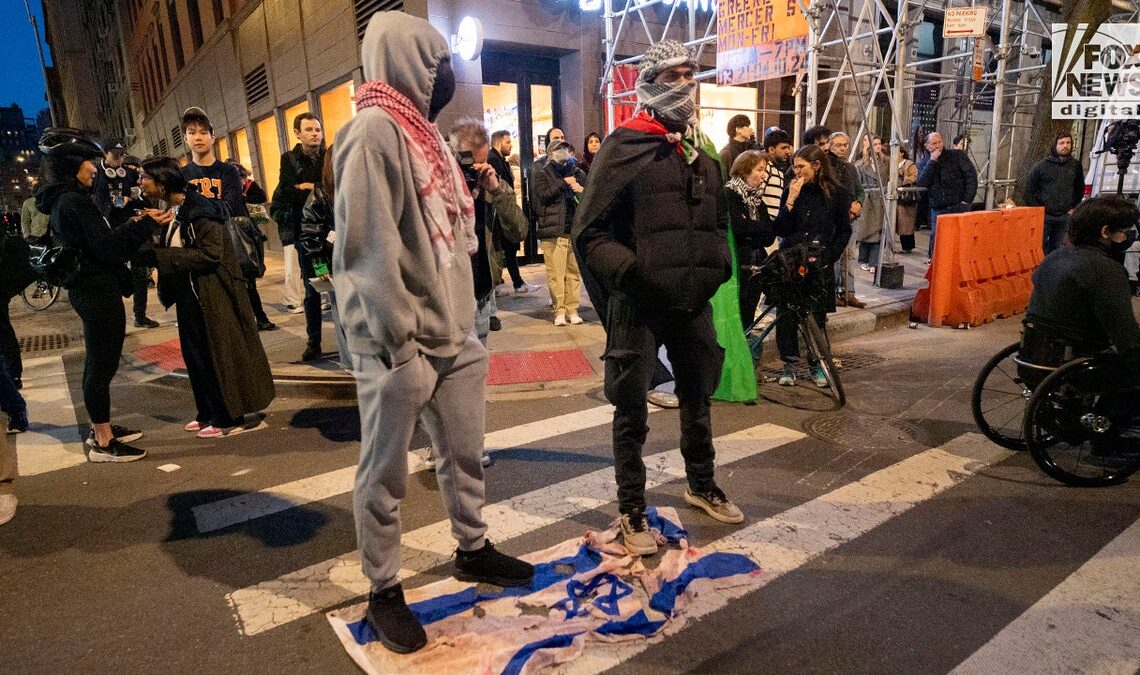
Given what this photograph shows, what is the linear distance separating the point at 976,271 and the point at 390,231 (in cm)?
801

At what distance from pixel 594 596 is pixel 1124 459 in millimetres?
3522

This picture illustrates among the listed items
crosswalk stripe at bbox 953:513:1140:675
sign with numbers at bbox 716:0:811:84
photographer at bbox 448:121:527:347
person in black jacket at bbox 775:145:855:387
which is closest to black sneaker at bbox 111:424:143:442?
photographer at bbox 448:121:527:347

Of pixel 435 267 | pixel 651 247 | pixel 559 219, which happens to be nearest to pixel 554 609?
pixel 435 267

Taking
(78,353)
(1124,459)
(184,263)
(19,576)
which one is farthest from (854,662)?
(78,353)

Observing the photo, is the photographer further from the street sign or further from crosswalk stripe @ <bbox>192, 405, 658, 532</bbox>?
the street sign

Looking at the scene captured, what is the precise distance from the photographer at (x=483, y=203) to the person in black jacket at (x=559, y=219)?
2930mm

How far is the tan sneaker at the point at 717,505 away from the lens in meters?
3.53

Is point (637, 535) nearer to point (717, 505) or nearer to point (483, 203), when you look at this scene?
point (717, 505)

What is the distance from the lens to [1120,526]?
3.41 m

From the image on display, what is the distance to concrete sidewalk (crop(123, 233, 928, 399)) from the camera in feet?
20.2

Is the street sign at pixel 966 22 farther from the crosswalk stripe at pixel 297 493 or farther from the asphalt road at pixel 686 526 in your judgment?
the crosswalk stripe at pixel 297 493

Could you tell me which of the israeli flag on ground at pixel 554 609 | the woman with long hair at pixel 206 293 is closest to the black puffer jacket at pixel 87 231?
the woman with long hair at pixel 206 293

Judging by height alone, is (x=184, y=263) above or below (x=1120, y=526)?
above

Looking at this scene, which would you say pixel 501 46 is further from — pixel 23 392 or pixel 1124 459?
pixel 1124 459
